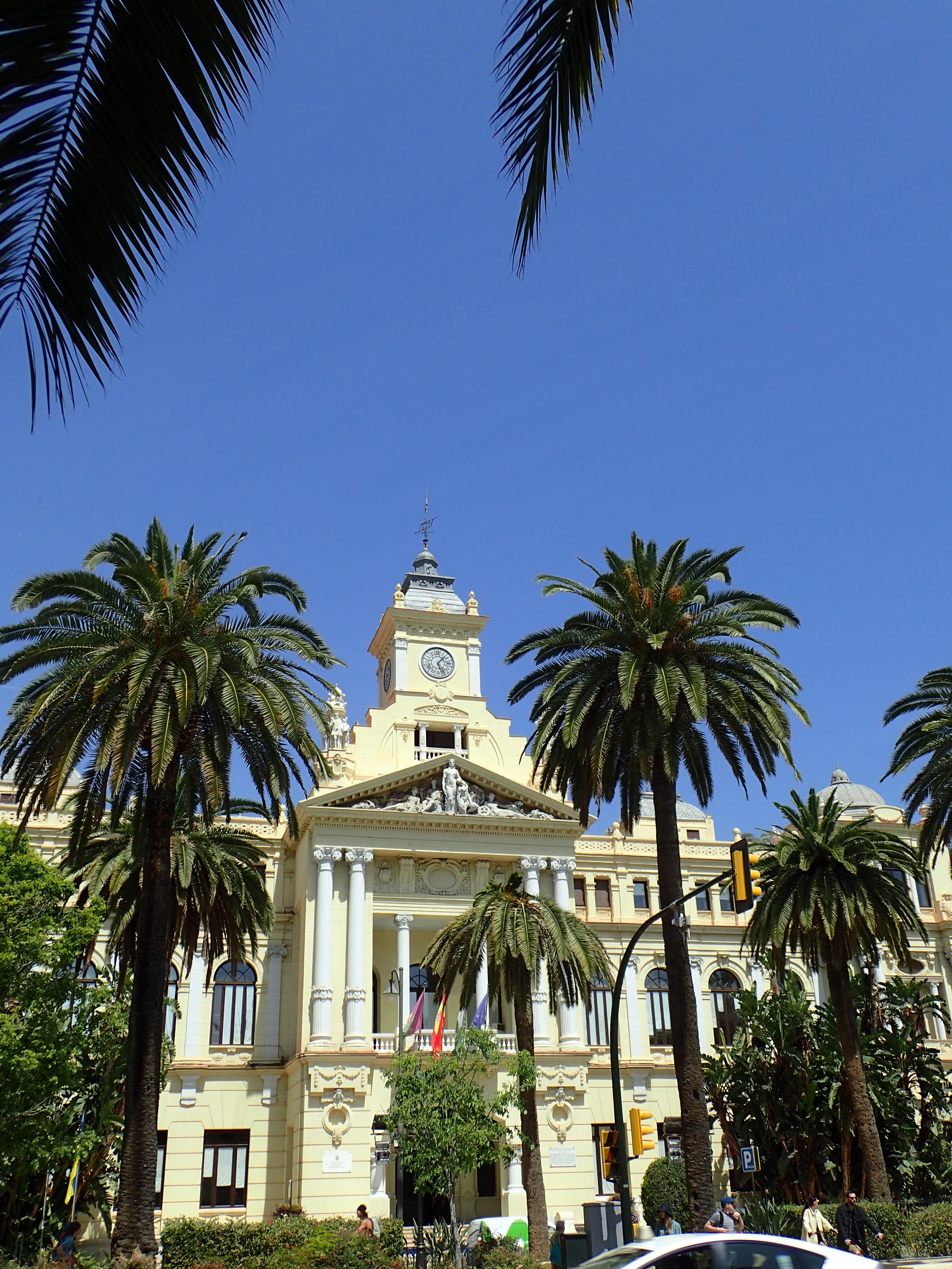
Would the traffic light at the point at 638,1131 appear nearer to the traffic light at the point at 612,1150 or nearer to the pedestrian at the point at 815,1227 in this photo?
the traffic light at the point at 612,1150

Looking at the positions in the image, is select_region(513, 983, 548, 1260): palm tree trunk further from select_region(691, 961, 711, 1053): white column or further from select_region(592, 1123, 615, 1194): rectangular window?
select_region(691, 961, 711, 1053): white column

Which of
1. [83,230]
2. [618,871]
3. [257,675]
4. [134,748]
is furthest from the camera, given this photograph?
[618,871]

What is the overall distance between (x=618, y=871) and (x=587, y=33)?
2028 inches

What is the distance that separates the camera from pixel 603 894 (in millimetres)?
53781

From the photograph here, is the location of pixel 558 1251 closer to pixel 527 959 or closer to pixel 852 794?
pixel 527 959

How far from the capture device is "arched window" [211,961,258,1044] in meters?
45.7

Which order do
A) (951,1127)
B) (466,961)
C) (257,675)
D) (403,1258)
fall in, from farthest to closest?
(951,1127) → (466,961) → (403,1258) → (257,675)

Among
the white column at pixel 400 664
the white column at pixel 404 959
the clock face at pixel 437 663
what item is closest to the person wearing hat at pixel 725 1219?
the white column at pixel 404 959

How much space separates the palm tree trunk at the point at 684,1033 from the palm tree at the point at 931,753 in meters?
8.93

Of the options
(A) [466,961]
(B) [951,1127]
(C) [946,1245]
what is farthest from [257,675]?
(B) [951,1127]

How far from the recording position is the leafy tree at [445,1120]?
95.8 feet

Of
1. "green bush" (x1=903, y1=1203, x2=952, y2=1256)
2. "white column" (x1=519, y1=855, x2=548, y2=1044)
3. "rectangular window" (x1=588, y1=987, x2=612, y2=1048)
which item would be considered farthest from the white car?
"rectangular window" (x1=588, y1=987, x2=612, y2=1048)

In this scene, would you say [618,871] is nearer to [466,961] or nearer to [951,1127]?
[951,1127]

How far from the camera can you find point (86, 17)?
12.7 feet
